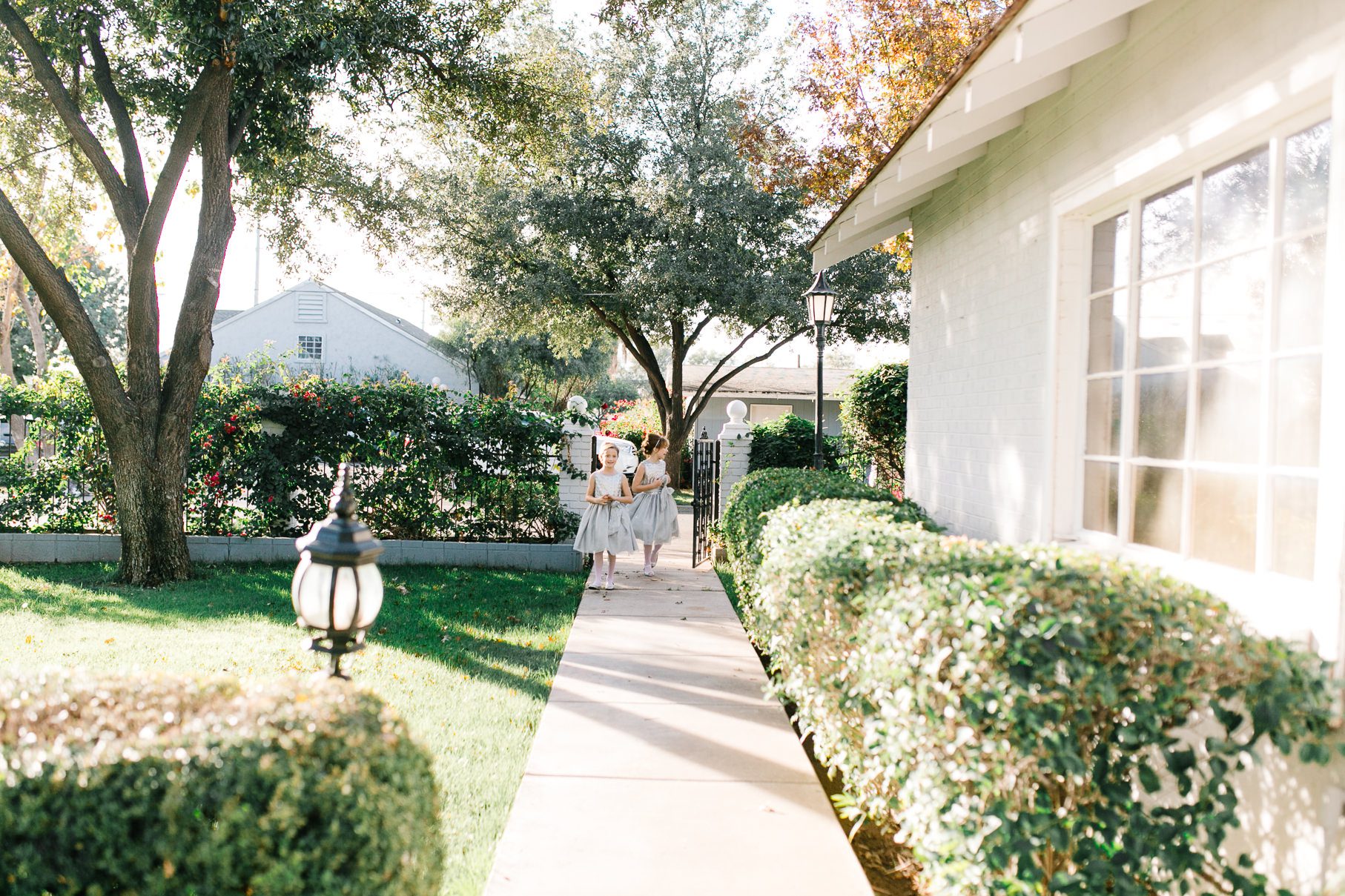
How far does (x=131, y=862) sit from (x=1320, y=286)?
147 inches

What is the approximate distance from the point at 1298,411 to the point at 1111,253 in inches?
64.4

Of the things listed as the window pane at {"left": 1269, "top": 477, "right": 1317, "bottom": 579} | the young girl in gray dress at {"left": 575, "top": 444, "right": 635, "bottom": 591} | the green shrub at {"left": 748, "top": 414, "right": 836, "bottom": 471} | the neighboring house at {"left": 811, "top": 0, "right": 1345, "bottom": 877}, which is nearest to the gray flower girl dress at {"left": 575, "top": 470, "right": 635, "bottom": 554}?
the young girl in gray dress at {"left": 575, "top": 444, "right": 635, "bottom": 591}

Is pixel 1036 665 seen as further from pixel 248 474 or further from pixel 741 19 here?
pixel 741 19

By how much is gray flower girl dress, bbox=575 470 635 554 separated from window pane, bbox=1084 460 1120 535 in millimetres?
5046

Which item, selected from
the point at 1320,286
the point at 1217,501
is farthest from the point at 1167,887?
the point at 1320,286

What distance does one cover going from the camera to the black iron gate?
448 inches

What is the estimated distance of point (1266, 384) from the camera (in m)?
3.06

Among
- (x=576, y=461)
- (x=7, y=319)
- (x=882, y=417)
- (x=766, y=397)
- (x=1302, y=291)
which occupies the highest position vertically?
(x=7, y=319)

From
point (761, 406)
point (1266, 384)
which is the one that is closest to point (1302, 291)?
point (1266, 384)

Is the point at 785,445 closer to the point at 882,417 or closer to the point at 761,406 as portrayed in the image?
the point at 882,417

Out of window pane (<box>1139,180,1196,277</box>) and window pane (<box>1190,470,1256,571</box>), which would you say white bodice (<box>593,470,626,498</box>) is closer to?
window pane (<box>1139,180,1196,277</box>)

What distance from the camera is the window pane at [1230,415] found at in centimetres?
320

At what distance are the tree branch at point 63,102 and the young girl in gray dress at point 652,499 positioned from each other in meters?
5.85

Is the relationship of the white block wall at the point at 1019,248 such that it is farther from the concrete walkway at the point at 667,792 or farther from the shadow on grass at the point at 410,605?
the shadow on grass at the point at 410,605
